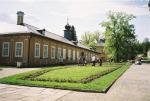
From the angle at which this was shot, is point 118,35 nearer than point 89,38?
Yes

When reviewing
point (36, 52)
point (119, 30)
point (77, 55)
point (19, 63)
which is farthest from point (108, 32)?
point (19, 63)

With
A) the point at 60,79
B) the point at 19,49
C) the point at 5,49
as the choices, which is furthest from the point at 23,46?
the point at 60,79

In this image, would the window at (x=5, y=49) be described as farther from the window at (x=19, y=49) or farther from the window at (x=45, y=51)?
the window at (x=45, y=51)

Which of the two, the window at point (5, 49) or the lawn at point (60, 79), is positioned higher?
the window at point (5, 49)

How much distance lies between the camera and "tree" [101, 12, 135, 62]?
61062 mm

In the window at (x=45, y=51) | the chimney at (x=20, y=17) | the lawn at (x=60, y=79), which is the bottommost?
the lawn at (x=60, y=79)

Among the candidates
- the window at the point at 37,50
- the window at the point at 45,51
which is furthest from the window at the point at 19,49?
the window at the point at 45,51

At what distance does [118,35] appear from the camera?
61.3 meters

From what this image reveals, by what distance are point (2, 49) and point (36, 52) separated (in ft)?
15.3

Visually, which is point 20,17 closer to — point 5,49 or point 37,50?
point 5,49

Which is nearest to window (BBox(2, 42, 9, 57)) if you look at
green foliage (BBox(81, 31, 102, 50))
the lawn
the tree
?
the lawn

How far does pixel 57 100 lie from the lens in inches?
319

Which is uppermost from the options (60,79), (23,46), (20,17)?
(20,17)

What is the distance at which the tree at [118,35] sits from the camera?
200ft
